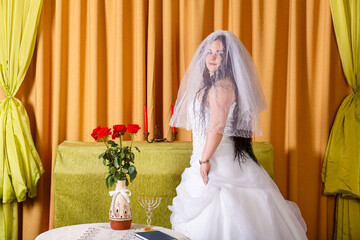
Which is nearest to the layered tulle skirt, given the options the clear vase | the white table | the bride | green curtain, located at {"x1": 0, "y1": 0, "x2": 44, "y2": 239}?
the bride

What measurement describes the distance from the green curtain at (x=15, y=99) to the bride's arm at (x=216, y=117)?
147 centimetres

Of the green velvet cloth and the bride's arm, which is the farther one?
the green velvet cloth

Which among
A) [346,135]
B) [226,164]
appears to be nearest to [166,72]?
[226,164]

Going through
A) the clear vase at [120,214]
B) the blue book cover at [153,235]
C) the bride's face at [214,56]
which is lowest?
the blue book cover at [153,235]

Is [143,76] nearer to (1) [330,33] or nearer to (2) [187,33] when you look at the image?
(2) [187,33]

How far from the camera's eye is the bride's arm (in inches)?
90.6

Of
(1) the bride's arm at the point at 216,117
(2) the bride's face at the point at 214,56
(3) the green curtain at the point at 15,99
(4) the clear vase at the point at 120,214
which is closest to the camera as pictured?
(4) the clear vase at the point at 120,214

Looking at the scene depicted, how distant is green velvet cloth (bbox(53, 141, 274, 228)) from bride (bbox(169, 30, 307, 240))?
1.13ft

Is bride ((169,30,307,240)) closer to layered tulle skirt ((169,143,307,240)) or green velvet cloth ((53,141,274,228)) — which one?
layered tulle skirt ((169,143,307,240))

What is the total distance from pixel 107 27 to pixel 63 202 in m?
1.42

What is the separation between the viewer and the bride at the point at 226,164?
221cm

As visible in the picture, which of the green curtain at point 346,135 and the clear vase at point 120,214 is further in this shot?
the green curtain at point 346,135

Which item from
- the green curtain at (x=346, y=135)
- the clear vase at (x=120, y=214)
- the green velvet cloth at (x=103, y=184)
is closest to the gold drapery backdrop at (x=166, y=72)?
the green curtain at (x=346, y=135)

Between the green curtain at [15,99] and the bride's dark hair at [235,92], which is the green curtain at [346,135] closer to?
the bride's dark hair at [235,92]
